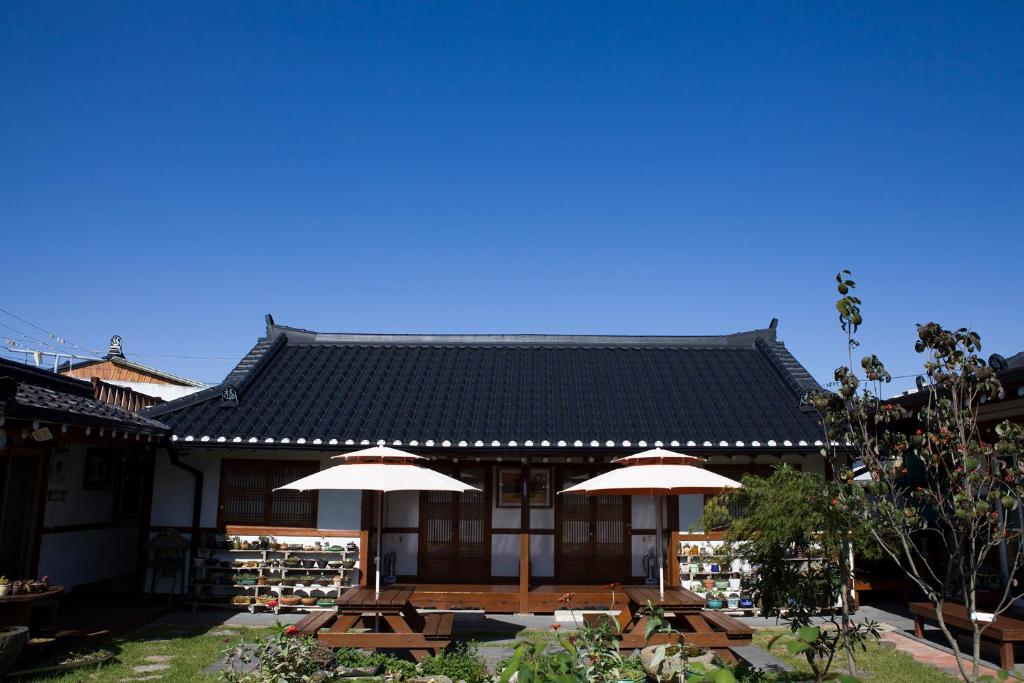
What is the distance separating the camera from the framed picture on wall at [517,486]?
494 inches

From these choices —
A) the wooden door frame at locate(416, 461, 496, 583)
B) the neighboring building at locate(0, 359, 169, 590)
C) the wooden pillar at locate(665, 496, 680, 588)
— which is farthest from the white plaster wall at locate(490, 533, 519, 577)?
the neighboring building at locate(0, 359, 169, 590)

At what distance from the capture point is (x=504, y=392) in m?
13.3

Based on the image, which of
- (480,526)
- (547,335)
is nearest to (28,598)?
(480,526)

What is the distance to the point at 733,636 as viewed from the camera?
800 cm

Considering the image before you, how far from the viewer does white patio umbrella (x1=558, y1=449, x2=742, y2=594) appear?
8.98 m

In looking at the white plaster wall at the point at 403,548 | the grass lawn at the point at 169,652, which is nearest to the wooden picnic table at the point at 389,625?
the grass lawn at the point at 169,652

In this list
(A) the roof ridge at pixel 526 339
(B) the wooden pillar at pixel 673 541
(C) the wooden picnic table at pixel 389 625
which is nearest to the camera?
(C) the wooden picnic table at pixel 389 625

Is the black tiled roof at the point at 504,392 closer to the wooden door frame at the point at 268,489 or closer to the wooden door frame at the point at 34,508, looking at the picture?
the wooden door frame at the point at 268,489

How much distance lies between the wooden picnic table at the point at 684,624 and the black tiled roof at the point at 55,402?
6.09 m

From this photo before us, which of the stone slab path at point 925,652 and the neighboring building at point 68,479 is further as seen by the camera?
the neighboring building at point 68,479

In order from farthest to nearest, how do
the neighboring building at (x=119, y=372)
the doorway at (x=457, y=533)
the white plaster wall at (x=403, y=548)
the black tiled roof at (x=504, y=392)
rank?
the neighboring building at (x=119, y=372) → the white plaster wall at (x=403, y=548) → the doorway at (x=457, y=533) → the black tiled roof at (x=504, y=392)

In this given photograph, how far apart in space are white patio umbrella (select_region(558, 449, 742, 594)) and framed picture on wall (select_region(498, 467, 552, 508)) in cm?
252

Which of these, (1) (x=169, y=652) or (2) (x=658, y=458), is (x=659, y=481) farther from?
(1) (x=169, y=652)

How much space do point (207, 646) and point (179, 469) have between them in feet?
11.6
